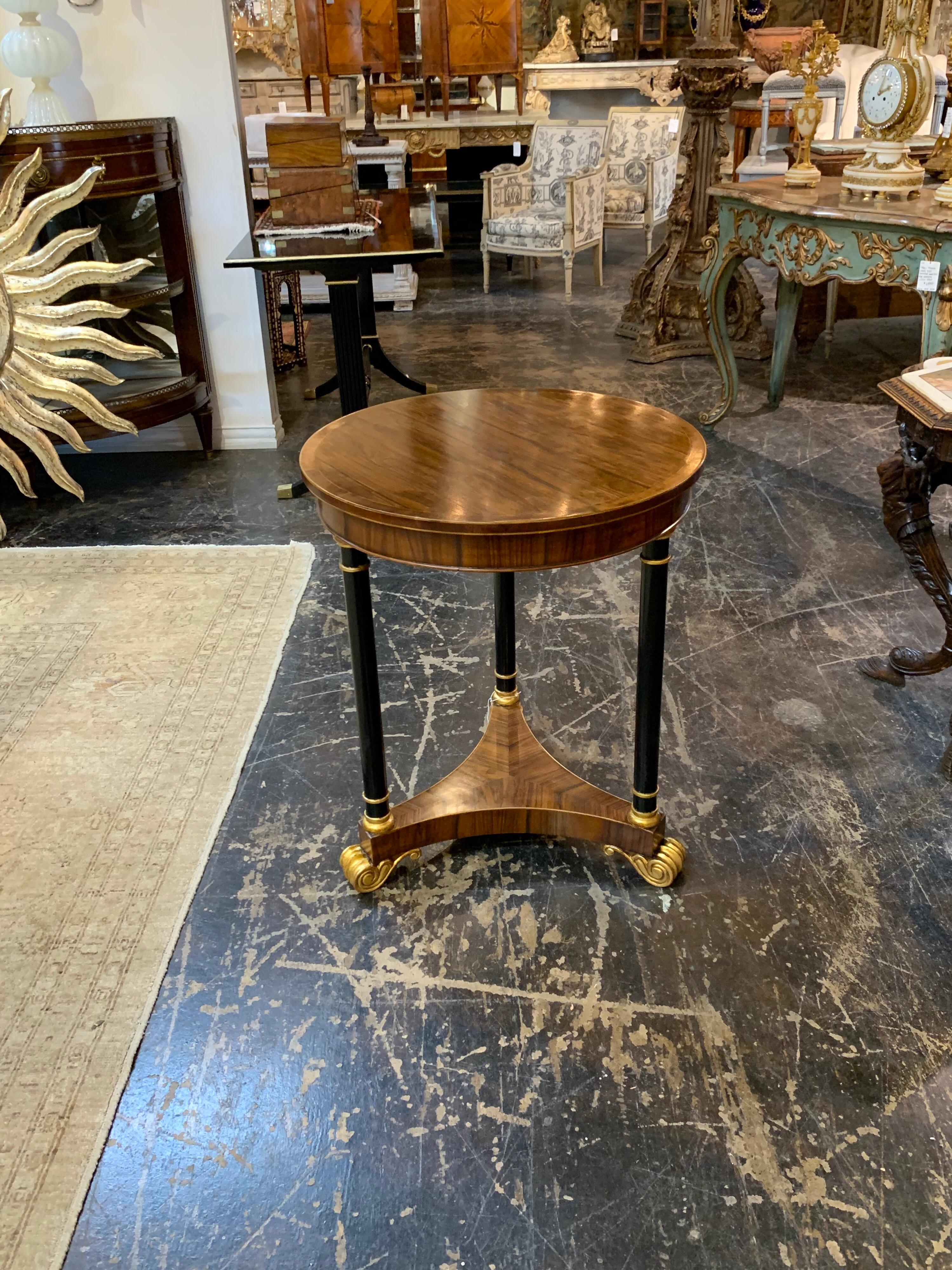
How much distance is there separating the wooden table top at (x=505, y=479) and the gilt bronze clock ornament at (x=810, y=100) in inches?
87.5

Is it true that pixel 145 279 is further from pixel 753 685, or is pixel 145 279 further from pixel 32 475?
pixel 753 685

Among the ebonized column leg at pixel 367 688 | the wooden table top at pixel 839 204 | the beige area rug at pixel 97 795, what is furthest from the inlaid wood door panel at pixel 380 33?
the ebonized column leg at pixel 367 688

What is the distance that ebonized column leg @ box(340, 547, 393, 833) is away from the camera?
1.63m

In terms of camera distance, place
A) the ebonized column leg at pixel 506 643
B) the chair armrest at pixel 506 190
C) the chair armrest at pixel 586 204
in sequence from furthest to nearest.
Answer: the chair armrest at pixel 506 190, the chair armrest at pixel 586 204, the ebonized column leg at pixel 506 643

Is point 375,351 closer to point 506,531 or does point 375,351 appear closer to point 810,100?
point 810,100

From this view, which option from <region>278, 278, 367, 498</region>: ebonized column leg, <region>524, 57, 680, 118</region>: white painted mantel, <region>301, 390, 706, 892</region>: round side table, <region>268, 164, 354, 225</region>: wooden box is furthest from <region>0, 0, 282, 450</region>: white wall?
<region>524, 57, 680, 118</region>: white painted mantel

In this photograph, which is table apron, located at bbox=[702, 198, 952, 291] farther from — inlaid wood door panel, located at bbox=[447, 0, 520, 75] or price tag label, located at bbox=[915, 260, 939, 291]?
inlaid wood door panel, located at bbox=[447, 0, 520, 75]

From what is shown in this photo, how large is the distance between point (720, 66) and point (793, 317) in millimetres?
1401

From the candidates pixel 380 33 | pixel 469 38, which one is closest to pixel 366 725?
pixel 380 33

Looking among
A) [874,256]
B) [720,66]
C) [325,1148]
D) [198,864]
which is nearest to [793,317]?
[874,256]

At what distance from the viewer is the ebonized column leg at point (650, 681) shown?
1636 mm

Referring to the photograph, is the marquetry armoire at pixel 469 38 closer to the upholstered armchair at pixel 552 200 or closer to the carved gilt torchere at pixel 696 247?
the upholstered armchair at pixel 552 200

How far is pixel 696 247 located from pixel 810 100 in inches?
58.5

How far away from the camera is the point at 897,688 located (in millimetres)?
2469
